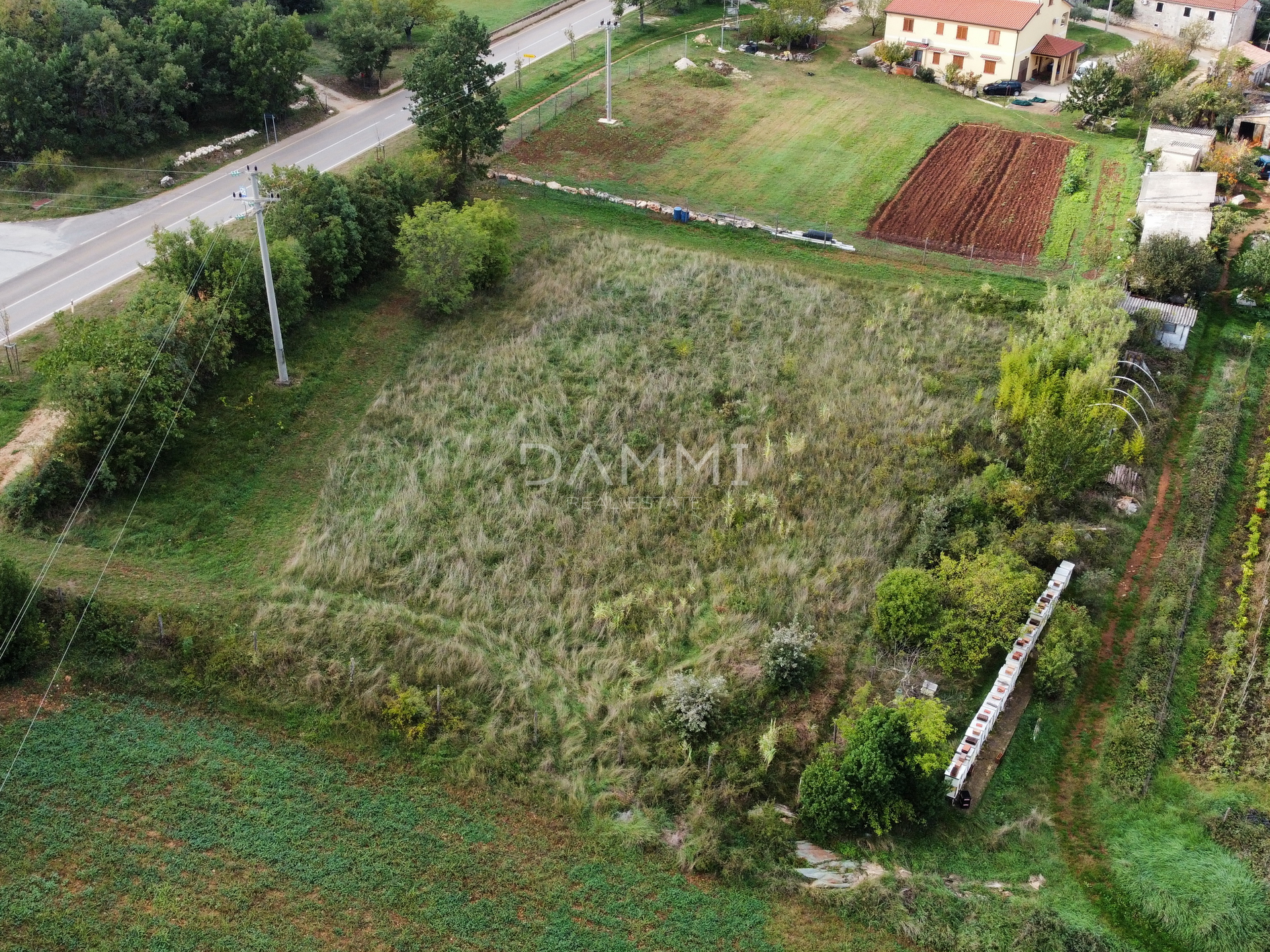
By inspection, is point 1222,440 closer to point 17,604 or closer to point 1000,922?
point 1000,922

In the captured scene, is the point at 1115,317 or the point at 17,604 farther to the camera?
the point at 1115,317

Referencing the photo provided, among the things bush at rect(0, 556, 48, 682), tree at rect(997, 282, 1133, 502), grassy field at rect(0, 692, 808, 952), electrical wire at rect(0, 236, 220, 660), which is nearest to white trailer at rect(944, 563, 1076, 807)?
tree at rect(997, 282, 1133, 502)

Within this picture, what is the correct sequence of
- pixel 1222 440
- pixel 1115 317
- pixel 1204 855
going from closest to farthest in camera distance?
pixel 1204 855 < pixel 1222 440 < pixel 1115 317

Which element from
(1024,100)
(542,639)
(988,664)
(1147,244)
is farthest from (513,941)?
(1024,100)

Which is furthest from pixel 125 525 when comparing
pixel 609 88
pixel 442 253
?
pixel 609 88

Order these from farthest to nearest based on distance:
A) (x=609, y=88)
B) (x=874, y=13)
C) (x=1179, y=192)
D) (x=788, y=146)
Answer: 1. (x=874, y=13)
2. (x=788, y=146)
3. (x=609, y=88)
4. (x=1179, y=192)

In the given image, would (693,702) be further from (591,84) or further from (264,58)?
(591,84)
